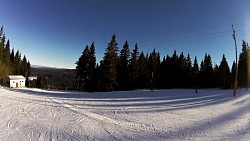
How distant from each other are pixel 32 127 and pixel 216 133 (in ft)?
20.0

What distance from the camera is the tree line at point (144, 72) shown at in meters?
35.3

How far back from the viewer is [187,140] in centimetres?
442

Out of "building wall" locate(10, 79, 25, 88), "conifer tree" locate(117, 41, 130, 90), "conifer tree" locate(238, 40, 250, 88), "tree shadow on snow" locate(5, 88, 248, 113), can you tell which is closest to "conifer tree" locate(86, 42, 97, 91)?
"conifer tree" locate(117, 41, 130, 90)

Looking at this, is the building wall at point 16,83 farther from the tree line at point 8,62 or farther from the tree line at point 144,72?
the tree line at point 144,72

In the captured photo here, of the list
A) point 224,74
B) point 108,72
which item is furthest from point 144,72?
point 224,74

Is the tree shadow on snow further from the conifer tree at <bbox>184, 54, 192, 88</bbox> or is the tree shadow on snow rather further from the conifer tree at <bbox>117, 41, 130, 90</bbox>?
the conifer tree at <bbox>184, 54, 192, 88</bbox>

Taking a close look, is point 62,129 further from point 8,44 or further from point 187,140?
point 8,44

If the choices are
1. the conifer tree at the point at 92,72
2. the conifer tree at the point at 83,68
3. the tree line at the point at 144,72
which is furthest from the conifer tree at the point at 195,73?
the conifer tree at the point at 83,68

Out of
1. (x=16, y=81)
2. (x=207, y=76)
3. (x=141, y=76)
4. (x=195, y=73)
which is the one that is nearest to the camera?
(x=16, y=81)

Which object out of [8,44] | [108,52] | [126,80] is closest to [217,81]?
[126,80]

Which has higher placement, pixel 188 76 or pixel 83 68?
pixel 83 68

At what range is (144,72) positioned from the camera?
41.7 metres

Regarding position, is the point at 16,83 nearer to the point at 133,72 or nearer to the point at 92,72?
the point at 92,72

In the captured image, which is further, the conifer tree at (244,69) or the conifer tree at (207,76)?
the conifer tree at (207,76)
